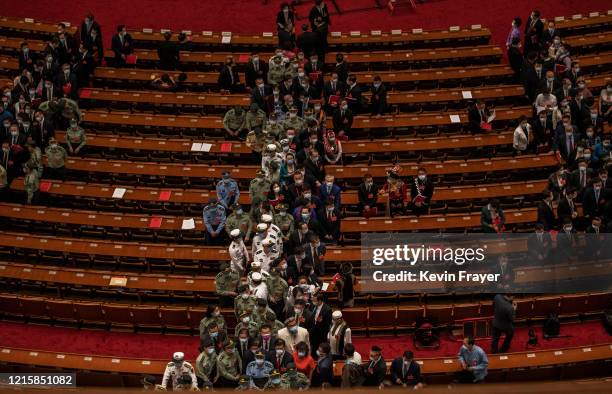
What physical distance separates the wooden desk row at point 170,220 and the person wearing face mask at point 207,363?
361 cm

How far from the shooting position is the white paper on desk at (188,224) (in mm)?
13711

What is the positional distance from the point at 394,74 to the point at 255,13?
448 centimetres

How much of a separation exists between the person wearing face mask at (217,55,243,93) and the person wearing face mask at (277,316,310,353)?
6804 millimetres

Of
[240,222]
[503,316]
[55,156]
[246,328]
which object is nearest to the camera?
[246,328]

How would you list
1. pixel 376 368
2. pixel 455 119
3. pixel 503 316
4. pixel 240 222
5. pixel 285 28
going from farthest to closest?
pixel 285 28 < pixel 455 119 < pixel 240 222 < pixel 503 316 < pixel 376 368

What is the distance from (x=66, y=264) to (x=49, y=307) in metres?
1.05

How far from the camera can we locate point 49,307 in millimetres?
12414

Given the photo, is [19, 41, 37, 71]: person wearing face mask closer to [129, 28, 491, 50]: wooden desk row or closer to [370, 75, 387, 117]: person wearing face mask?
[129, 28, 491, 50]: wooden desk row

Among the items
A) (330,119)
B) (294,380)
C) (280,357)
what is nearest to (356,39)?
(330,119)

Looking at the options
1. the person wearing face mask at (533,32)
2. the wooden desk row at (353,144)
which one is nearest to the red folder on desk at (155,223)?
the wooden desk row at (353,144)

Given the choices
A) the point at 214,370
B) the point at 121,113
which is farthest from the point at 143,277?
the point at 121,113

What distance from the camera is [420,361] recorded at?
11008 millimetres

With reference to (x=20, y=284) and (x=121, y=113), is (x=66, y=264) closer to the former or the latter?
(x=20, y=284)

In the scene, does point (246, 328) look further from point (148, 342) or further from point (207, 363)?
point (148, 342)
